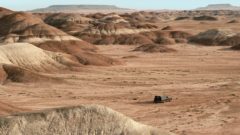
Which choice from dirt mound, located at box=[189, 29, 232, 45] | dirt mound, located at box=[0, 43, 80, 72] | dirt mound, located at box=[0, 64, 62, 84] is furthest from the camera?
dirt mound, located at box=[189, 29, 232, 45]

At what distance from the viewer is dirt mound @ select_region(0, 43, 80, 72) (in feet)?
169

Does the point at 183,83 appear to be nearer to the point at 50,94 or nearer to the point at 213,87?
the point at 213,87

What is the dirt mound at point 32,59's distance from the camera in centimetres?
5150

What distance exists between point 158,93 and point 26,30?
43.0 m

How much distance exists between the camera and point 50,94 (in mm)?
39781

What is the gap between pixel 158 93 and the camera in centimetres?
3991

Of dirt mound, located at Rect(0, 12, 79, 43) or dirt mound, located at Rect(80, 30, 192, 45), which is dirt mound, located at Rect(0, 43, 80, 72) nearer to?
dirt mound, located at Rect(0, 12, 79, 43)

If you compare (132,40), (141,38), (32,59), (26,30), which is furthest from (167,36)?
(32,59)

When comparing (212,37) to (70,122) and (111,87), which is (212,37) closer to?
(111,87)

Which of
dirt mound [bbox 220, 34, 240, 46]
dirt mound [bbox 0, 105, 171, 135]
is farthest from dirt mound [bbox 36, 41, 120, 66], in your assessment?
dirt mound [bbox 0, 105, 171, 135]

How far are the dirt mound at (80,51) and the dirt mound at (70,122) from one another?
4118 cm

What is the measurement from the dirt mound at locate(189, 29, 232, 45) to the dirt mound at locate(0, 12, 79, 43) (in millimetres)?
27066

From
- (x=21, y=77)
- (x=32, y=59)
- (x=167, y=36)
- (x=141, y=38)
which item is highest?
(x=32, y=59)

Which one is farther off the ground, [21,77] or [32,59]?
[32,59]
